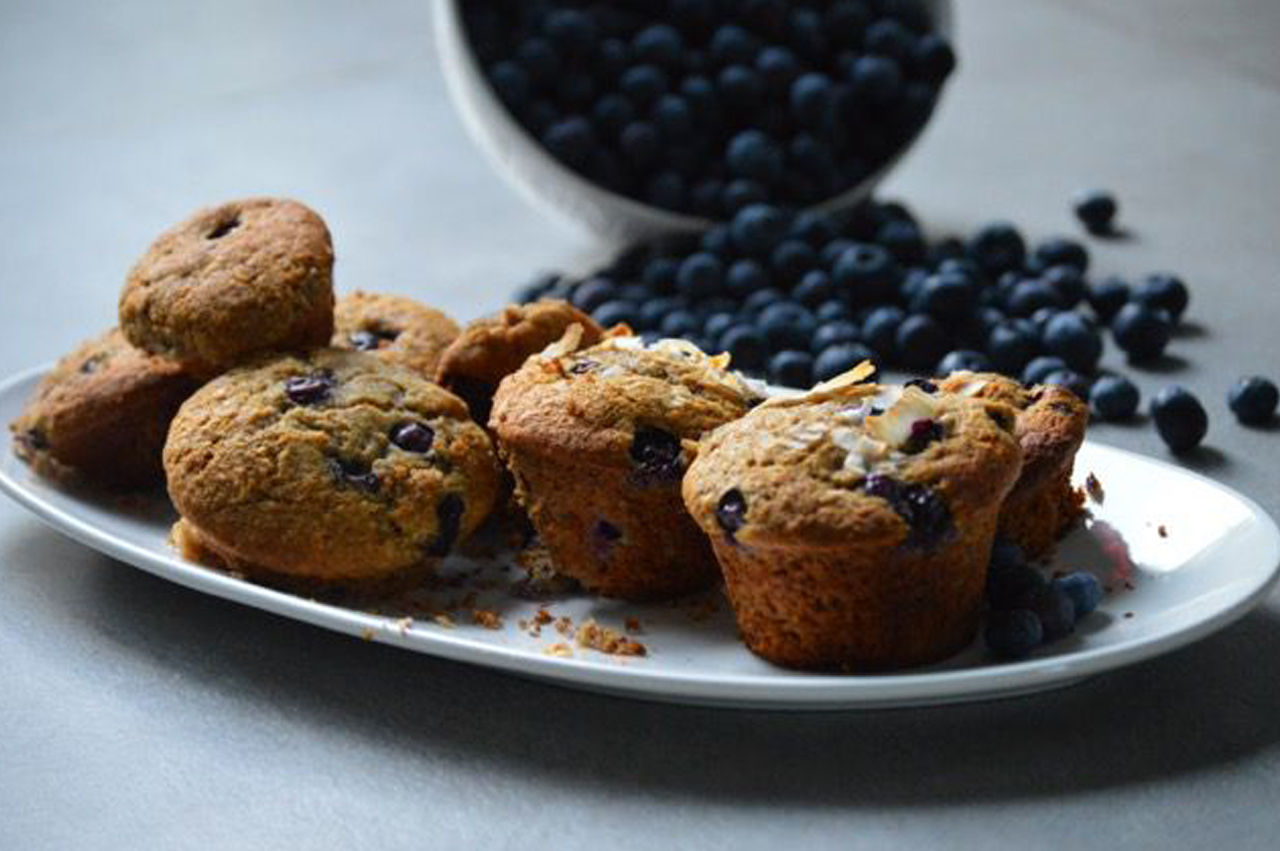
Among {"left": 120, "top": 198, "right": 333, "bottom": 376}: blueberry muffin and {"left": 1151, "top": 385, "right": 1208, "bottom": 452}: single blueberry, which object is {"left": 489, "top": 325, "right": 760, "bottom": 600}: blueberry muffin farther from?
{"left": 1151, "top": 385, "right": 1208, "bottom": 452}: single blueberry

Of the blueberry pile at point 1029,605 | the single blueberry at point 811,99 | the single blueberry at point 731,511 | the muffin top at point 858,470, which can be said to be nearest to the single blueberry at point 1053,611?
the blueberry pile at point 1029,605

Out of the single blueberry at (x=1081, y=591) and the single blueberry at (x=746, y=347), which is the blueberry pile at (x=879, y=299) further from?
the single blueberry at (x=1081, y=591)

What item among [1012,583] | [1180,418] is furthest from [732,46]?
[1012,583]

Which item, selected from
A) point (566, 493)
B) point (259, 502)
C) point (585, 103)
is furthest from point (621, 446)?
point (585, 103)

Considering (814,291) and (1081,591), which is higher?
(1081,591)

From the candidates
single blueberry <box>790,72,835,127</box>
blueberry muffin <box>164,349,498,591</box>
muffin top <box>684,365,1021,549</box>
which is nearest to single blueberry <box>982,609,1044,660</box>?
muffin top <box>684,365,1021,549</box>

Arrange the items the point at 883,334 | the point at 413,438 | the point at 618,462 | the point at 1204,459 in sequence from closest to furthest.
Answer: the point at 618,462 → the point at 413,438 → the point at 1204,459 → the point at 883,334

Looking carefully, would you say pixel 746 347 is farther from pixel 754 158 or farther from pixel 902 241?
pixel 754 158
